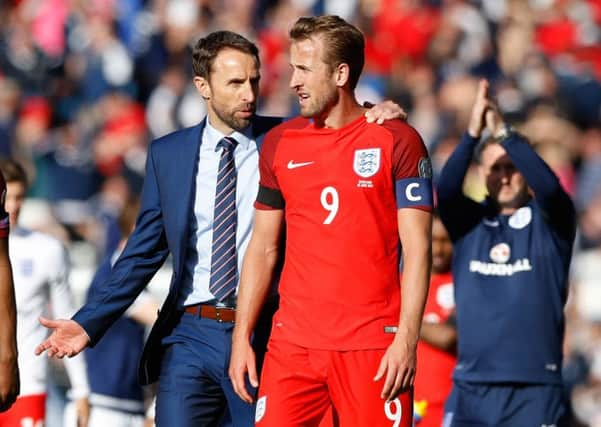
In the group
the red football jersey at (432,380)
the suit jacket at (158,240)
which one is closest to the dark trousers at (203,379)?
the suit jacket at (158,240)

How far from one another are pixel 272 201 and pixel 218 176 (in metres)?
0.58

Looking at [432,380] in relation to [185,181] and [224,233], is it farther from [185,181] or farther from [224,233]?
[185,181]

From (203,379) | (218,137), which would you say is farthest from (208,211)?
(203,379)

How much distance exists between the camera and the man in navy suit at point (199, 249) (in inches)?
278

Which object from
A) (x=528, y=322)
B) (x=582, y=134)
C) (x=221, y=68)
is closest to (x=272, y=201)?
(x=221, y=68)

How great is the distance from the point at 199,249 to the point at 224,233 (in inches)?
6.3

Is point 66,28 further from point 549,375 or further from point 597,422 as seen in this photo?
point 549,375

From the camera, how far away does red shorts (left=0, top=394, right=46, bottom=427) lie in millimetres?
8289

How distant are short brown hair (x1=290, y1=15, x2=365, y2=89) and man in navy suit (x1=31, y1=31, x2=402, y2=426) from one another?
80 cm

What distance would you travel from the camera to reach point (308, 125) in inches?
267

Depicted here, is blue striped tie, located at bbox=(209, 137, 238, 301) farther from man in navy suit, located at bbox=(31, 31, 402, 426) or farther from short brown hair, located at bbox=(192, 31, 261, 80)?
short brown hair, located at bbox=(192, 31, 261, 80)

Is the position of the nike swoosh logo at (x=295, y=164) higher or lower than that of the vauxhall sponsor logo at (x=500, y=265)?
higher

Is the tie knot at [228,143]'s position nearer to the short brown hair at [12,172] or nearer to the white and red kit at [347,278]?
the white and red kit at [347,278]

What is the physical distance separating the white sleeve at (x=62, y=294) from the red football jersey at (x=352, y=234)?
2439 mm
